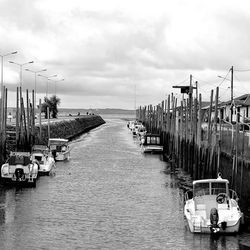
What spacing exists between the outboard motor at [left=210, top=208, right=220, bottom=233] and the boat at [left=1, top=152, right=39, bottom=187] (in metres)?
23.2

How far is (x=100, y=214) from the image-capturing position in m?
42.0

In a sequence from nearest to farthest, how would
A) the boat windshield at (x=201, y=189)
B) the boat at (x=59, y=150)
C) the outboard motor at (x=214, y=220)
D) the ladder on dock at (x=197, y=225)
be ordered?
the outboard motor at (x=214, y=220) < the ladder on dock at (x=197, y=225) < the boat windshield at (x=201, y=189) < the boat at (x=59, y=150)

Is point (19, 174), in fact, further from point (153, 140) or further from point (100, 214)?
point (153, 140)

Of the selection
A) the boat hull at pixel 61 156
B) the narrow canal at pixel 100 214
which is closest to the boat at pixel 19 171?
the narrow canal at pixel 100 214

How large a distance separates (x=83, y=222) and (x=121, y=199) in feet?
31.2

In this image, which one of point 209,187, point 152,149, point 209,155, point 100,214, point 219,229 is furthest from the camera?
point 152,149

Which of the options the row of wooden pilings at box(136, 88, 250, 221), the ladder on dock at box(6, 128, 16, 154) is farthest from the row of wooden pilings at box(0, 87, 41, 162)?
the row of wooden pilings at box(136, 88, 250, 221)

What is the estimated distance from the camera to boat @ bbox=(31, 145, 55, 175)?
62438mm

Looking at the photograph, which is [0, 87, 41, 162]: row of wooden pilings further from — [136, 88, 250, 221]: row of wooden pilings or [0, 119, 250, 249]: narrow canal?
[136, 88, 250, 221]: row of wooden pilings

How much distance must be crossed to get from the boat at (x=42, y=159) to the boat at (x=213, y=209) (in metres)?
25.4

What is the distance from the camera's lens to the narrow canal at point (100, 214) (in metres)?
33.9

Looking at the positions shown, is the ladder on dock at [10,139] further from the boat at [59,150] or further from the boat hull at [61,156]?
the boat hull at [61,156]

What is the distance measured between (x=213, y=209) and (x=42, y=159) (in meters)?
32.4

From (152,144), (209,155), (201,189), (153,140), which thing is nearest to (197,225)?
(201,189)
